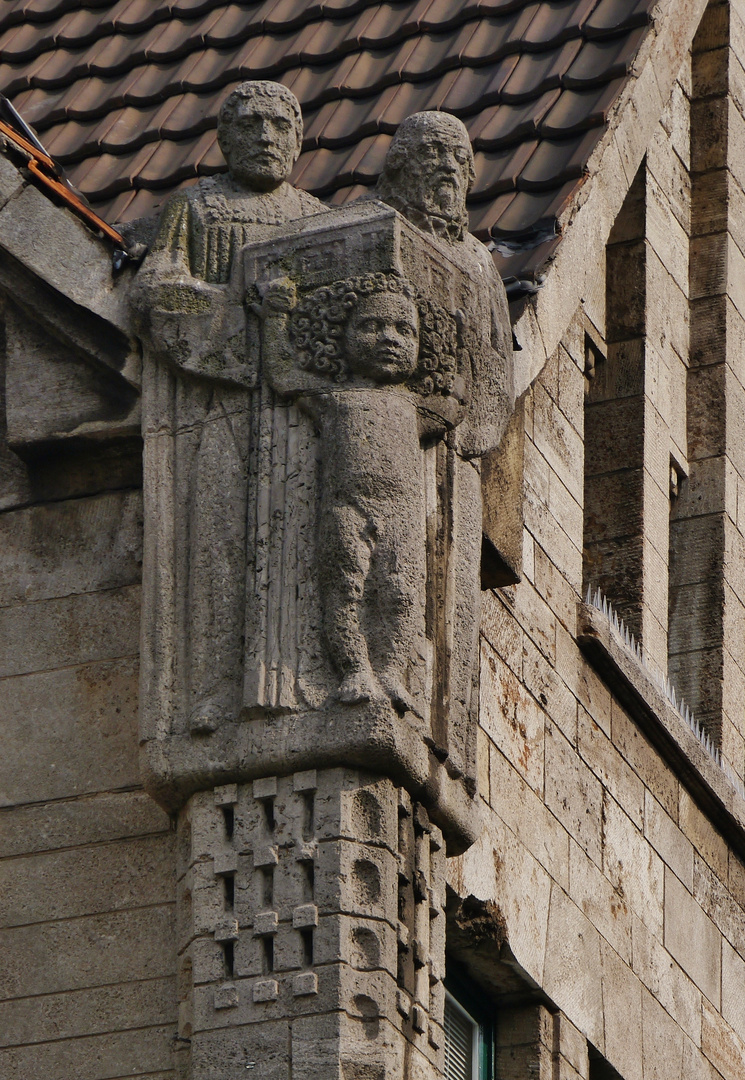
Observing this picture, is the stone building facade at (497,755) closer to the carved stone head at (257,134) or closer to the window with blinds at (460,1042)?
the window with blinds at (460,1042)

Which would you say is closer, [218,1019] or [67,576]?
[218,1019]

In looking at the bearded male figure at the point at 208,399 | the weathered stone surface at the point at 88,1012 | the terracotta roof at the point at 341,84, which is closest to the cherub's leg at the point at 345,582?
the bearded male figure at the point at 208,399

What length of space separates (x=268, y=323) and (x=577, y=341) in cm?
338

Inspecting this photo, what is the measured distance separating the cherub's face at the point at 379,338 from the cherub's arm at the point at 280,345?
14 cm

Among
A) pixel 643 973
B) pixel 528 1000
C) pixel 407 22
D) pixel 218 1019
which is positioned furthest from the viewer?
pixel 407 22

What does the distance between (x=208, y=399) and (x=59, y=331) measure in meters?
0.70

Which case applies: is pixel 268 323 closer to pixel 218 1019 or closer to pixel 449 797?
pixel 449 797

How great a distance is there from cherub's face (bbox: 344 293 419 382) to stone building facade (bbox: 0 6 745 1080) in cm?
82

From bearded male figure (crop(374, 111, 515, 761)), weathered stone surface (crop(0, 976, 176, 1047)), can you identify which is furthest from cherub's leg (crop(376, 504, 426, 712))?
weathered stone surface (crop(0, 976, 176, 1047))

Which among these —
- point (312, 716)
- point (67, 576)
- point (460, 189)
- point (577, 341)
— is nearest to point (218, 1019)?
point (312, 716)

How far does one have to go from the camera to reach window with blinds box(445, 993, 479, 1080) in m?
11.3

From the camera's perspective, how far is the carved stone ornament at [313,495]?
959cm

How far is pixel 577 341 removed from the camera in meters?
13.2

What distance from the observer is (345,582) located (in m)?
9.64
